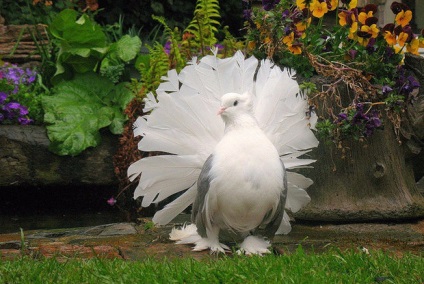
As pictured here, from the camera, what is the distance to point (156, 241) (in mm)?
4383

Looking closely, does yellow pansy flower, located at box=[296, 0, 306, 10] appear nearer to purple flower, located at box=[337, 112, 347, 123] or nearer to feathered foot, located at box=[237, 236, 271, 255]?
purple flower, located at box=[337, 112, 347, 123]

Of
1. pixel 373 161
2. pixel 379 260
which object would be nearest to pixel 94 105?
pixel 373 161

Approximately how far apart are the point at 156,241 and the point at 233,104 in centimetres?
90

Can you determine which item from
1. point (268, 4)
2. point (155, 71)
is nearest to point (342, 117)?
point (268, 4)

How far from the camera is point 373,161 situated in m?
4.83

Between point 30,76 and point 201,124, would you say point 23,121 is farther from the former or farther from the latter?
point 201,124

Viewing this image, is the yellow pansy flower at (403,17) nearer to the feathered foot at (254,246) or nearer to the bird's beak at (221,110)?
the bird's beak at (221,110)

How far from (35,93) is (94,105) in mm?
481

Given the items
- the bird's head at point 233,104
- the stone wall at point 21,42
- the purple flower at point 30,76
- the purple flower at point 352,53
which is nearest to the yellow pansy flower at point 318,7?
the purple flower at point 352,53

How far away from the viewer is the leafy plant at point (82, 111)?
5898 mm

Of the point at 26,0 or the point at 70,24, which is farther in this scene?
the point at 26,0

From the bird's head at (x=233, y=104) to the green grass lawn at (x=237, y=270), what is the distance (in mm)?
726

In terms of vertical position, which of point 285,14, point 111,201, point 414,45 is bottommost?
Answer: point 111,201

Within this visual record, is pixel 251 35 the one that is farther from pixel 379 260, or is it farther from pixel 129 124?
pixel 379 260
